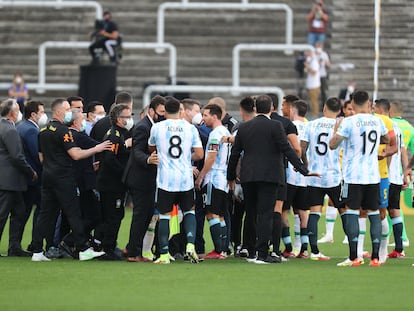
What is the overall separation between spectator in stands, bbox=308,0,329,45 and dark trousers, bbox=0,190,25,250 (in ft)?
51.5

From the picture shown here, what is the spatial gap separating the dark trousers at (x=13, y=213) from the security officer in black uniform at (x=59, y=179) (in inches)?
38.8

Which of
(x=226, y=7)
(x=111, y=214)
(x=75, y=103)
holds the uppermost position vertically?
(x=226, y=7)

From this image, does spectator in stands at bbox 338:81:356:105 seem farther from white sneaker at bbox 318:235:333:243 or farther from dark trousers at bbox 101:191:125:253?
dark trousers at bbox 101:191:125:253

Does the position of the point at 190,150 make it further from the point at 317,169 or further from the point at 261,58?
the point at 261,58

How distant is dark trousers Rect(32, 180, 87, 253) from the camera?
17.0 meters

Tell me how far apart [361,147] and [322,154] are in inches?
68.3

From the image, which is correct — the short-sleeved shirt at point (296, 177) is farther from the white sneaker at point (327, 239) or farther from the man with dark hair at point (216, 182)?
the white sneaker at point (327, 239)

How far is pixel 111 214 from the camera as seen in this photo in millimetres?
16984

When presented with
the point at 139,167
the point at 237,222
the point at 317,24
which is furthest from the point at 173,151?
the point at 317,24

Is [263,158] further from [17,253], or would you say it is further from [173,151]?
[17,253]

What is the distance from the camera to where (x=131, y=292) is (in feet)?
44.4

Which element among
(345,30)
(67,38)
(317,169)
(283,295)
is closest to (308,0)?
(345,30)

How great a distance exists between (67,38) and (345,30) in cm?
721

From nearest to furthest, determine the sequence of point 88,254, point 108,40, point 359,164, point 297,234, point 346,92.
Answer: point 359,164 < point 88,254 < point 297,234 < point 346,92 < point 108,40
